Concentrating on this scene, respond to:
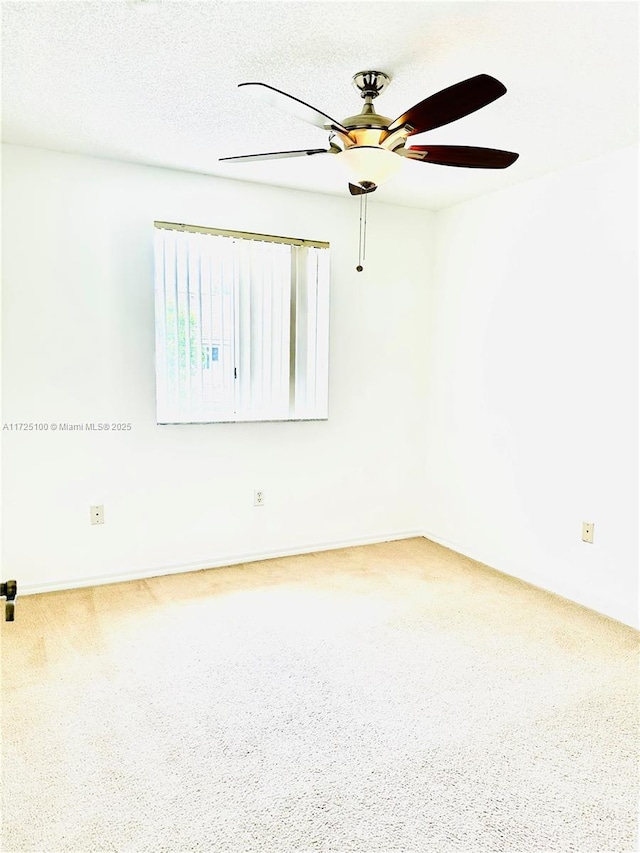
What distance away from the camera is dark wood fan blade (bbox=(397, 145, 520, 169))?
2.10 m

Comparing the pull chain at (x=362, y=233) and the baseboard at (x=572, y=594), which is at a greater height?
the pull chain at (x=362, y=233)

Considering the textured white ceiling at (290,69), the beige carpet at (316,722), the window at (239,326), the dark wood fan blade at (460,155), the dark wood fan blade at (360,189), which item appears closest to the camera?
the beige carpet at (316,722)

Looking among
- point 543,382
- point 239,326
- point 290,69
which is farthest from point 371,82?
point 543,382

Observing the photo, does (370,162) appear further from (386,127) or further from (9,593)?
(9,593)

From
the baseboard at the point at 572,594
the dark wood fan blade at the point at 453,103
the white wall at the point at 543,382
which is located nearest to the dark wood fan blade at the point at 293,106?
the dark wood fan blade at the point at 453,103

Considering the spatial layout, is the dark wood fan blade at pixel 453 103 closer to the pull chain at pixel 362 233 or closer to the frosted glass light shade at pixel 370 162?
the frosted glass light shade at pixel 370 162

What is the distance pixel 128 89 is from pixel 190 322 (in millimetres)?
1340

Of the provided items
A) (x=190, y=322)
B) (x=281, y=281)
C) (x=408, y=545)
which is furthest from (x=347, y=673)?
(x=281, y=281)

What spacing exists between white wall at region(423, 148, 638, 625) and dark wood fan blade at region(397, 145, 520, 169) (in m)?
1.14

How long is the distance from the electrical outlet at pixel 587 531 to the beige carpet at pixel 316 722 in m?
0.39

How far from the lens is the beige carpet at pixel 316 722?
1604 mm

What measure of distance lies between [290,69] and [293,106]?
513mm

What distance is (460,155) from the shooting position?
2.15 meters

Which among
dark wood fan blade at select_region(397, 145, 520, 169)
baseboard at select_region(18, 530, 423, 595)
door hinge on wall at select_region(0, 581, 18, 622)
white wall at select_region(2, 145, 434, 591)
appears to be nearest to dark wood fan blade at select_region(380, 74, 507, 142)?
dark wood fan blade at select_region(397, 145, 520, 169)
